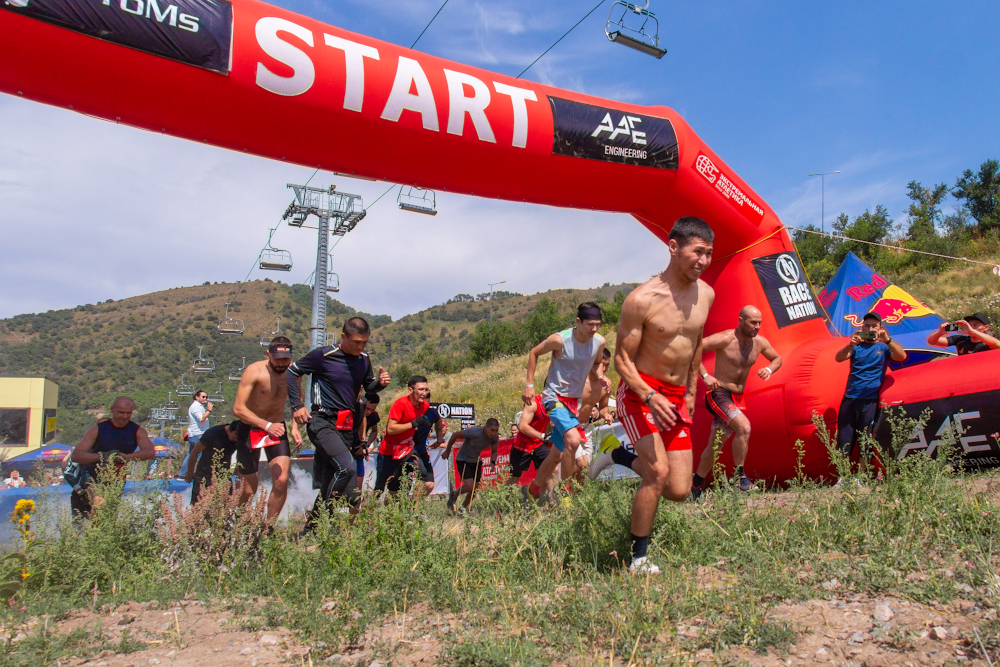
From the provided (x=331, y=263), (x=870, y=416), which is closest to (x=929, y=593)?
(x=870, y=416)

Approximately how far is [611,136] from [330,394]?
11.5ft

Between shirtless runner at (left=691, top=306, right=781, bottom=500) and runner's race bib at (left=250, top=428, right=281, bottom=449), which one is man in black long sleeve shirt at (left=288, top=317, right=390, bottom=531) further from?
shirtless runner at (left=691, top=306, right=781, bottom=500)

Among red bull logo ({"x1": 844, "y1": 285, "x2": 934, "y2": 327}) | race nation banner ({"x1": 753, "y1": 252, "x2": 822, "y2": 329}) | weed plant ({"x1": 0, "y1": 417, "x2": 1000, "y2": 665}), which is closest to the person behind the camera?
weed plant ({"x1": 0, "y1": 417, "x2": 1000, "y2": 665})

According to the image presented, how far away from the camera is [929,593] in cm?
272

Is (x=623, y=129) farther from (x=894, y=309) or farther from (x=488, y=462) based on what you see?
(x=894, y=309)

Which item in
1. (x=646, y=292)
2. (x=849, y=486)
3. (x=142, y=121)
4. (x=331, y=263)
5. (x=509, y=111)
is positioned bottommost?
(x=849, y=486)

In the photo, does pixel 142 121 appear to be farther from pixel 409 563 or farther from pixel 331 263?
pixel 331 263

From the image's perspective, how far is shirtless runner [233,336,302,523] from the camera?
550cm

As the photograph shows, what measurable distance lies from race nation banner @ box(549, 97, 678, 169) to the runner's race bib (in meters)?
3.52

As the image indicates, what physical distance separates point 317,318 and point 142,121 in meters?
18.5

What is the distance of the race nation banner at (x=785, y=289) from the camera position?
7031mm

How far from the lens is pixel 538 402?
696 centimetres

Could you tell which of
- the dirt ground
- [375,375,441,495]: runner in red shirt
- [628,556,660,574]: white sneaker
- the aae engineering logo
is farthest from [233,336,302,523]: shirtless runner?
the aae engineering logo

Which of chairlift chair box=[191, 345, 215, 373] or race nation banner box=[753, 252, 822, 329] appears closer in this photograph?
race nation banner box=[753, 252, 822, 329]
